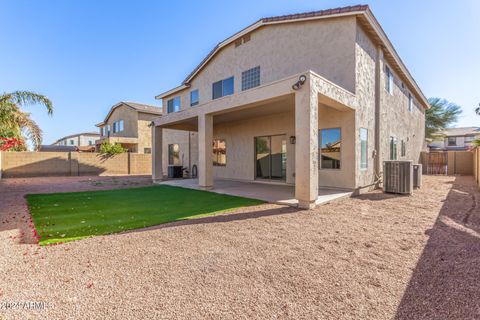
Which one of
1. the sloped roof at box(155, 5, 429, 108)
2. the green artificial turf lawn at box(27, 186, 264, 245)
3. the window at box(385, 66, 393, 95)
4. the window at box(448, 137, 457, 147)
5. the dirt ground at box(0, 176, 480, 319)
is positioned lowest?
the dirt ground at box(0, 176, 480, 319)

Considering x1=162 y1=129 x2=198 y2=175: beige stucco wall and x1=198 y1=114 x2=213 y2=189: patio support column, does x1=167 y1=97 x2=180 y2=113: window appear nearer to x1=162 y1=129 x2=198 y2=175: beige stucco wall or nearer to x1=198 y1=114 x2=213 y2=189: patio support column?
x1=162 y1=129 x2=198 y2=175: beige stucco wall

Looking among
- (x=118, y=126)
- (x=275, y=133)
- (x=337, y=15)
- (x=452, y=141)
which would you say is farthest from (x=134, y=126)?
(x=452, y=141)

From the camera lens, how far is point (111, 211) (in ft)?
20.7

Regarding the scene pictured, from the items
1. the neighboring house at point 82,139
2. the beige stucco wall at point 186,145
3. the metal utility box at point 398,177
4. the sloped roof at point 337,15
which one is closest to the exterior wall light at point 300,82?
the sloped roof at point 337,15

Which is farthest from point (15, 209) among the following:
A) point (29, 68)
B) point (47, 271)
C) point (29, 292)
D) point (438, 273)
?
point (29, 68)

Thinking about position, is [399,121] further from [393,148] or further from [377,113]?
[377,113]

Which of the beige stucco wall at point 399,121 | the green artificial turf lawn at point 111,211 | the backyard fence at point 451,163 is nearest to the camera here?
the green artificial turf lawn at point 111,211

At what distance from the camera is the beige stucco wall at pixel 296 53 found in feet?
29.3

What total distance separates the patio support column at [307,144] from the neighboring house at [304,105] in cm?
3

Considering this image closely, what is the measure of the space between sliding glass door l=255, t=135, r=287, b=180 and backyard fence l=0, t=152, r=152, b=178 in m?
12.7

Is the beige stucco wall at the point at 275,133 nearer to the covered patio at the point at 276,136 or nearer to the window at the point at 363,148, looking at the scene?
the covered patio at the point at 276,136

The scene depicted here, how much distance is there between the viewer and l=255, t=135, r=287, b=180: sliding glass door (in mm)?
11305

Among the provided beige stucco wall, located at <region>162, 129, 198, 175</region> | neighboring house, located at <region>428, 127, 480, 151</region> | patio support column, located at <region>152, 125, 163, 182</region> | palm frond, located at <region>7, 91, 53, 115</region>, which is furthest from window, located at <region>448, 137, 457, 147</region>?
palm frond, located at <region>7, 91, 53, 115</region>

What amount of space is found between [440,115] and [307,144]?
33.7 meters
